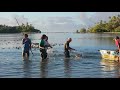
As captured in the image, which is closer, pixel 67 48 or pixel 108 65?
pixel 108 65

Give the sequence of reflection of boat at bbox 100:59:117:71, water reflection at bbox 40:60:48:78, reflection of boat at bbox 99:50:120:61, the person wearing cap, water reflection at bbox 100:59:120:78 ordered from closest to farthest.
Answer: water reflection at bbox 40:60:48:78 < water reflection at bbox 100:59:120:78 < reflection of boat at bbox 100:59:117:71 < reflection of boat at bbox 99:50:120:61 < the person wearing cap

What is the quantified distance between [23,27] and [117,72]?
573cm

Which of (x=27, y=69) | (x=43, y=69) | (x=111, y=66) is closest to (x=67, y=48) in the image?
(x=111, y=66)

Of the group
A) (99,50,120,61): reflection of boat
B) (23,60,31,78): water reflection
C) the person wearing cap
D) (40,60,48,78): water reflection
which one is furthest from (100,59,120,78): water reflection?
(23,60,31,78): water reflection

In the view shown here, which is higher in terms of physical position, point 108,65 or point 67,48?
point 67,48

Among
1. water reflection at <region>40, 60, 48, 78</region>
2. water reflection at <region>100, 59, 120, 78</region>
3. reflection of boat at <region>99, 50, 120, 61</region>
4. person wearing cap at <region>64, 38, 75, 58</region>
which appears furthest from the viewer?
person wearing cap at <region>64, 38, 75, 58</region>

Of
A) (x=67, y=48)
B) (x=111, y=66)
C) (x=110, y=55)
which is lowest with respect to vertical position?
(x=111, y=66)

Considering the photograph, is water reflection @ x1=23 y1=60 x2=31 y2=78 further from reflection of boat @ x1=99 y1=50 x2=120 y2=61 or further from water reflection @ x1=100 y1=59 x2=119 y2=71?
reflection of boat @ x1=99 y1=50 x2=120 y2=61

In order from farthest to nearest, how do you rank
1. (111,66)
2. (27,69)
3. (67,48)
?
(67,48)
(111,66)
(27,69)

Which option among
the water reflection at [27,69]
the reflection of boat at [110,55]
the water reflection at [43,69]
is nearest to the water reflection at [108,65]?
the reflection of boat at [110,55]

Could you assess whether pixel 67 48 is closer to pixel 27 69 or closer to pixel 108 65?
pixel 108 65

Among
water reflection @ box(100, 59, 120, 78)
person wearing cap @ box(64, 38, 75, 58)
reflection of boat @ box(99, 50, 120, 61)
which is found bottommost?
water reflection @ box(100, 59, 120, 78)
